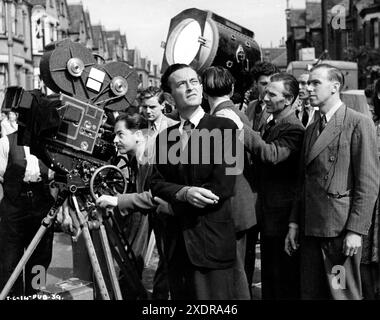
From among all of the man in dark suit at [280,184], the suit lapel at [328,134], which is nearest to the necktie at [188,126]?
the man in dark suit at [280,184]

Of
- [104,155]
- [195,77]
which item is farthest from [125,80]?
[195,77]

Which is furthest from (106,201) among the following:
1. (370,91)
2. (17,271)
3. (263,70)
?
(370,91)

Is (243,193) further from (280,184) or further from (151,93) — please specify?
(151,93)

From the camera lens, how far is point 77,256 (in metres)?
3.80

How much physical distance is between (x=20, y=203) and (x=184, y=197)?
65.0 inches

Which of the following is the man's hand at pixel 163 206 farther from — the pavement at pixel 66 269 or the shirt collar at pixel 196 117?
the pavement at pixel 66 269

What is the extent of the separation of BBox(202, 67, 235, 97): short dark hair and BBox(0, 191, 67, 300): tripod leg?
101 centimetres

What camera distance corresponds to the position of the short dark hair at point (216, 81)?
9.40 feet

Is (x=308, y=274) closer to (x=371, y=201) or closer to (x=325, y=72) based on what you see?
(x=371, y=201)

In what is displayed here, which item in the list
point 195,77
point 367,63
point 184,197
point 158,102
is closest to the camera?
point 184,197

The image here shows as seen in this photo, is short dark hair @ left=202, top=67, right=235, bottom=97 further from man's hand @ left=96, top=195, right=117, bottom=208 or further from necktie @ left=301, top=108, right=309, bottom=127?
necktie @ left=301, top=108, right=309, bottom=127

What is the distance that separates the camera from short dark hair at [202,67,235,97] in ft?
9.40

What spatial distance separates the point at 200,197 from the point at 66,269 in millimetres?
3027

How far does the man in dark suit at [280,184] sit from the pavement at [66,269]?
81cm
